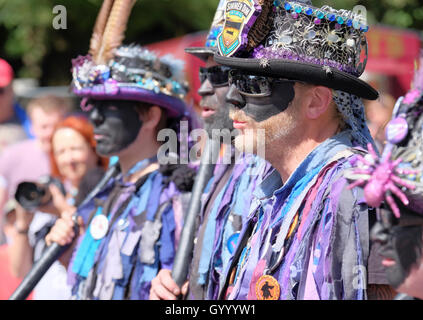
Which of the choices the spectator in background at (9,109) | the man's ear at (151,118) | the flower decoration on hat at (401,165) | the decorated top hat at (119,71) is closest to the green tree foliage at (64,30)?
the spectator in background at (9,109)

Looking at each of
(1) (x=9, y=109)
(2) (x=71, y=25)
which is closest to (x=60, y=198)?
(1) (x=9, y=109)

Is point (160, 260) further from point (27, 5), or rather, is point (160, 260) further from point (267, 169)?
point (27, 5)

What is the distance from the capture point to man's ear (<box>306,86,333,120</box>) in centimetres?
249

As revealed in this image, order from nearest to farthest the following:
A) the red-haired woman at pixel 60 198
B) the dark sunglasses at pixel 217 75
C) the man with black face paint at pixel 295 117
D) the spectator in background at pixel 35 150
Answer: the man with black face paint at pixel 295 117, the dark sunglasses at pixel 217 75, the red-haired woman at pixel 60 198, the spectator in background at pixel 35 150

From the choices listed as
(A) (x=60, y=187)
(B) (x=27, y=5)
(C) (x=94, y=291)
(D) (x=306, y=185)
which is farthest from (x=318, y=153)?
(B) (x=27, y=5)

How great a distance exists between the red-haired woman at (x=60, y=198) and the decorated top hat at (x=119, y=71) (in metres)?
0.83

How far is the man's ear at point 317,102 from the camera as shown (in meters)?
2.49

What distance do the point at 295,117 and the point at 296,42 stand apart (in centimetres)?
28

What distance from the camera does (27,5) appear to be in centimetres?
885

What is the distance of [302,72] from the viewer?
2.38 m

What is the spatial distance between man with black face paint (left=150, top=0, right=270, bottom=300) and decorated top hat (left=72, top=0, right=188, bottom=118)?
19.6 inches

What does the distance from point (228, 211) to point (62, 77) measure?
780 cm

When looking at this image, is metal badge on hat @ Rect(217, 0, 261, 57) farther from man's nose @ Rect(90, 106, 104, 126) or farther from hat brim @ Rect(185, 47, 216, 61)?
man's nose @ Rect(90, 106, 104, 126)

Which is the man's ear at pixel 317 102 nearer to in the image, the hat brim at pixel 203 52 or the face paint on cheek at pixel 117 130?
the hat brim at pixel 203 52
